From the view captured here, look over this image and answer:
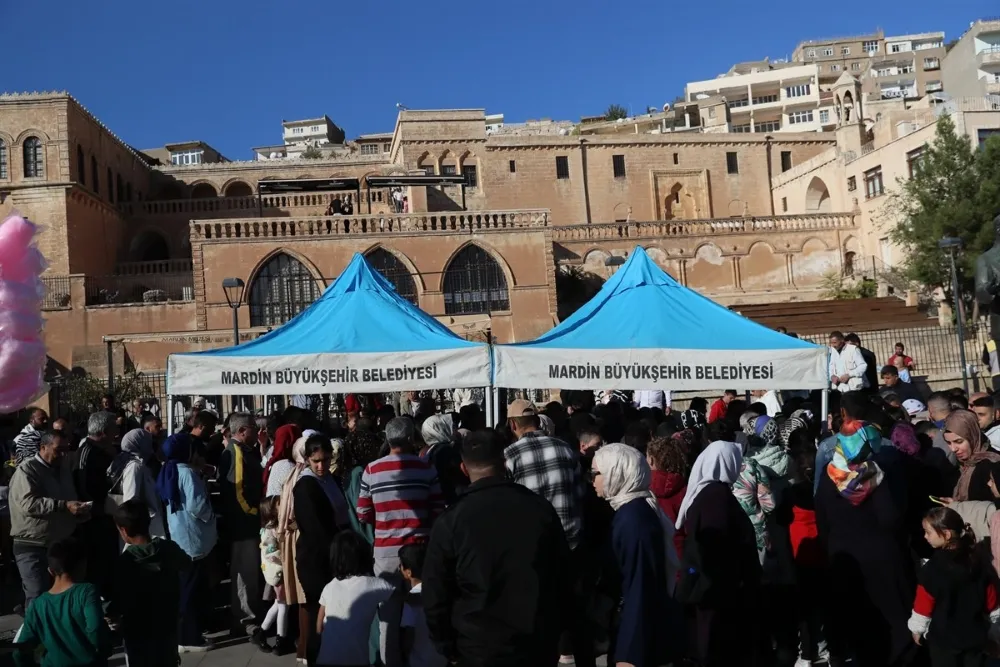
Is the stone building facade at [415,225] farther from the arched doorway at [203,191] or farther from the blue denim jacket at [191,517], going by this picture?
the blue denim jacket at [191,517]

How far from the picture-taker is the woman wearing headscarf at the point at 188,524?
8.27 m

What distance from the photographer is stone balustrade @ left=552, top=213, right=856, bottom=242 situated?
128 ft

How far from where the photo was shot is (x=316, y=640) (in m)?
6.73

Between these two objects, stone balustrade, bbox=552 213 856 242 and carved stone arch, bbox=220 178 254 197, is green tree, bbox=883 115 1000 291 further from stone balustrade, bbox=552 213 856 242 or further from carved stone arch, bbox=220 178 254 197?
carved stone arch, bbox=220 178 254 197

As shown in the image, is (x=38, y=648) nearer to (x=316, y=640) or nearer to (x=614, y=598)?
(x=316, y=640)

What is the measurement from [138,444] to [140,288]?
90.0ft

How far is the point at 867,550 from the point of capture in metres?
6.22

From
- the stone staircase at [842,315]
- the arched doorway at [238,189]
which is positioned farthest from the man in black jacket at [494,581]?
the arched doorway at [238,189]

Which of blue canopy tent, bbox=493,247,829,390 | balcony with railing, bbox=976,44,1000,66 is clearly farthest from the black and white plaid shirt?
balcony with railing, bbox=976,44,1000,66

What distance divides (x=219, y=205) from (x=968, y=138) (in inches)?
1117

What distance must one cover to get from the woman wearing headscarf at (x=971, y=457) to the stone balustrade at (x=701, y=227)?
32.7 m

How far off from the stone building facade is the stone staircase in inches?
245

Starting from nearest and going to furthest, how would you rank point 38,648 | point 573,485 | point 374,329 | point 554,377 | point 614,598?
point 38,648, point 614,598, point 573,485, point 554,377, point 374,329

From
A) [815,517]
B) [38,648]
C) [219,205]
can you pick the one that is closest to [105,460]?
[38,648]
